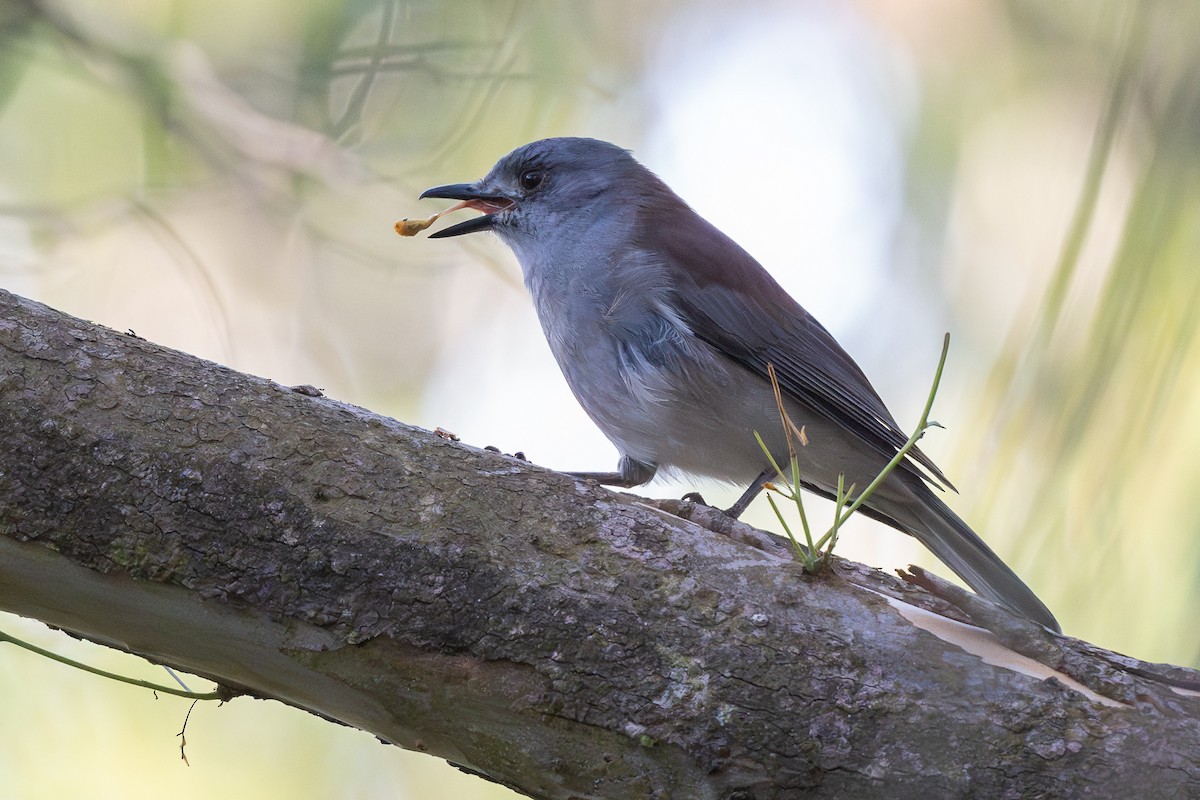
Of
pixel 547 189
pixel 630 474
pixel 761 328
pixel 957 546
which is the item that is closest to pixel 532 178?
pixel 547 189

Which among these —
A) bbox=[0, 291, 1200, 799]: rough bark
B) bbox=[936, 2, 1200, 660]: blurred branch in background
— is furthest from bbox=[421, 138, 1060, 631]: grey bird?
bbox=[0, 291, 1200, 799]: rough bark

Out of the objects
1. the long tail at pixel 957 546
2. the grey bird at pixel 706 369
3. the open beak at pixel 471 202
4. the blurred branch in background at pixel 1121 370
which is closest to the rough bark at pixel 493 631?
the blurred branch in background at pixel 1121 370

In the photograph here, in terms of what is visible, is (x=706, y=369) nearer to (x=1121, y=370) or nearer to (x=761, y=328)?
(x=761, y=328)

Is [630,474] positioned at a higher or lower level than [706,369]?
lower

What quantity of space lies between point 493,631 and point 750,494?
4.63 feet

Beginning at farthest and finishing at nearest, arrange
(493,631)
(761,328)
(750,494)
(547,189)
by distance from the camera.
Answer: (547,189), (761,328), (750,494), (493,631)

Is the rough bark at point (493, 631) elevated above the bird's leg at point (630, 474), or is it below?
below

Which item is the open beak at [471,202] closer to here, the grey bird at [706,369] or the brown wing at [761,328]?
the grey bird at [706,369]

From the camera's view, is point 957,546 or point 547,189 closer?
point 957,546

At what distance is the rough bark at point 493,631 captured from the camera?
5.16ft

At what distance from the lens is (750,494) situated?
2900mm

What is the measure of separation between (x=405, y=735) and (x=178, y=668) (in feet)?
1.37

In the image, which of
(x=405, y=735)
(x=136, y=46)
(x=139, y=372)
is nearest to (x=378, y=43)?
(x=136, y=46)

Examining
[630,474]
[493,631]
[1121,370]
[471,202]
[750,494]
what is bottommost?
[493,631]
